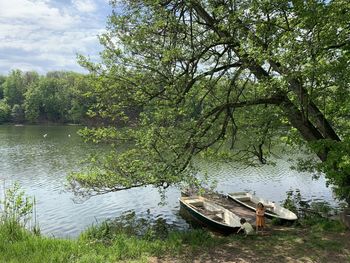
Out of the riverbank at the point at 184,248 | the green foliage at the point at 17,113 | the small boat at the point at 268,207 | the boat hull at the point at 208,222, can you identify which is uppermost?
the green foliage at the point at 17,113

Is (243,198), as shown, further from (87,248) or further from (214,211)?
(87,248)

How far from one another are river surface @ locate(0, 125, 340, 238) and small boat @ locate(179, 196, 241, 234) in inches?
30.0

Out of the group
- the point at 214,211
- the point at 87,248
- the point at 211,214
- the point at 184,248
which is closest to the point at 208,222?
the point at 211,214

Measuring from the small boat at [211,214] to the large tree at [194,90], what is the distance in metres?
3.33

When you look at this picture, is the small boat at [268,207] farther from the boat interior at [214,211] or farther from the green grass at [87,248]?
the green grass at [87,248]

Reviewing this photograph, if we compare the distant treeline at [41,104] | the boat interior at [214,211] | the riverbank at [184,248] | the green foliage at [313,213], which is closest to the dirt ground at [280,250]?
the riverbank at [184,248]

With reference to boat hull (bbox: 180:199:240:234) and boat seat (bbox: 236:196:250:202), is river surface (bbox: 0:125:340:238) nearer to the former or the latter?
boat hull (bbox: 180:199:240:234)

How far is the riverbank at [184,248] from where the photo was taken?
26.7ft

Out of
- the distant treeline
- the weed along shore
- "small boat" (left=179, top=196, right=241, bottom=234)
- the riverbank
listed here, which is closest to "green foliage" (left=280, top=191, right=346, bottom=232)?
the weed along shore

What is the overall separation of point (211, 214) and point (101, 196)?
290 inches

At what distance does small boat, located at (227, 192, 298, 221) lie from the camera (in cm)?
1427

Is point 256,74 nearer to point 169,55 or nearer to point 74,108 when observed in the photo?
point 169,55

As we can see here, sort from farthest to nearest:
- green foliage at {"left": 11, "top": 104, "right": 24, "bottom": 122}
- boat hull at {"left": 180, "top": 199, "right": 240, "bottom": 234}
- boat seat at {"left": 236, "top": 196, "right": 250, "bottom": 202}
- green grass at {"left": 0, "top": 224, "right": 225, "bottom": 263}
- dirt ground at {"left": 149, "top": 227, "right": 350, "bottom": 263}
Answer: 1. green foliage at {"left": 11, "top": 104, "right": 24, "bottom": 122}
2. boat seat at {"left": 236, "top": 196, "right": 250, "bottom": 202}
3. boat hull at {"left": 180, "top": 199, "right": 240, "bottom": 234}
4. dirt ground at {"left": 149, "top": 227, "right": 350, "bottom": 263}
5. green grass at {"left": 0, "top": 224, "right": 225, "bottom": 263}

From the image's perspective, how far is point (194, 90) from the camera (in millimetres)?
11438
